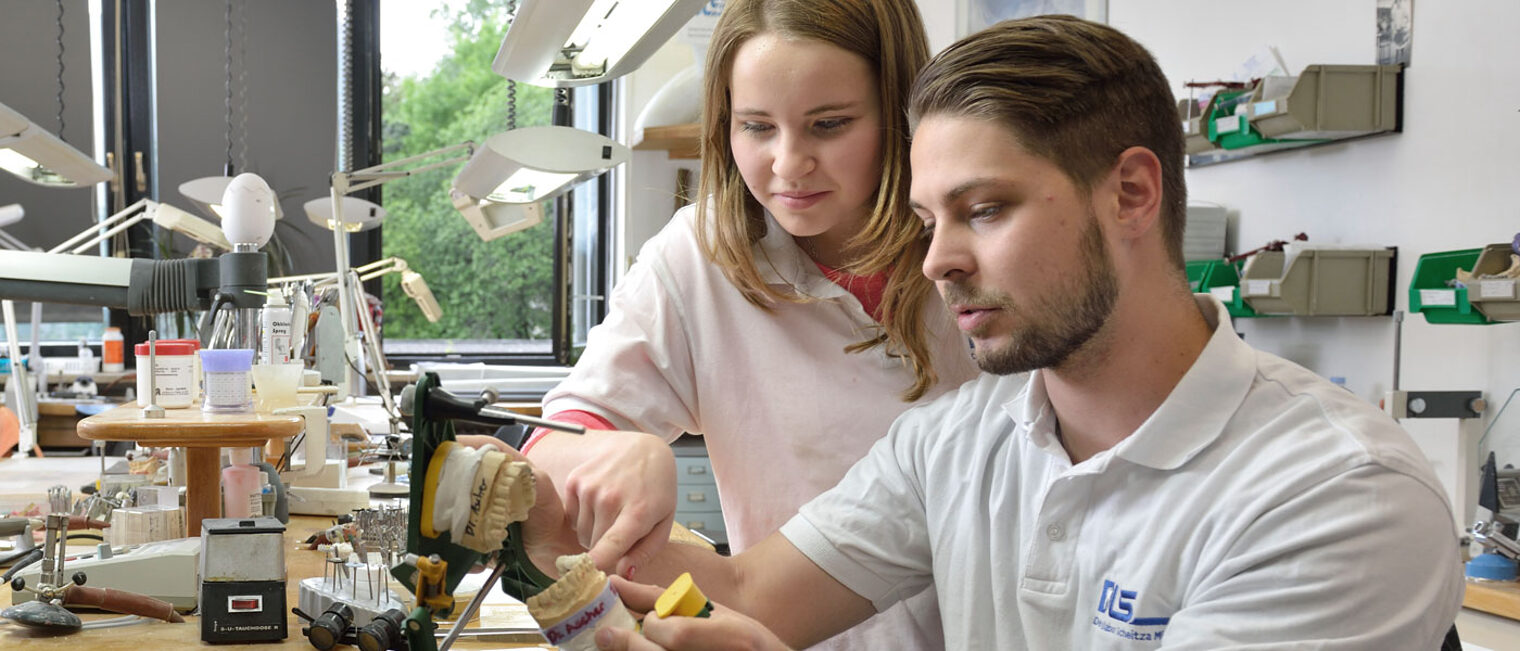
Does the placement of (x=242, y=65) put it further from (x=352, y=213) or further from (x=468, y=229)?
(x=352, y=213)

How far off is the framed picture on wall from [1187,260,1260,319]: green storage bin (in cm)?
107

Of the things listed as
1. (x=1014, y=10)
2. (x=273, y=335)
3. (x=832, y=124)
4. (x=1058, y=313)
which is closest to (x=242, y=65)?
(x=1014, y=10)

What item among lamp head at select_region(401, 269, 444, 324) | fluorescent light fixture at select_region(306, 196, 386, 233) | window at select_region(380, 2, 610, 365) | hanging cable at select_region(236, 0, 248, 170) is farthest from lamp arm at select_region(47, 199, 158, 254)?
window at select_region(380, 2, 610, 365)

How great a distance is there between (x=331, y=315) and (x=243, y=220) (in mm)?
1173

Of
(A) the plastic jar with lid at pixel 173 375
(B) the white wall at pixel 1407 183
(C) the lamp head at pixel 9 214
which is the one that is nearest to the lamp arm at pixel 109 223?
(A) the plastic jar with lid at pixel 173 375

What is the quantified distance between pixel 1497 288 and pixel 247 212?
89.4 inches

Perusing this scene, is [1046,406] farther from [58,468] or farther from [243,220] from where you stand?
[58,468]

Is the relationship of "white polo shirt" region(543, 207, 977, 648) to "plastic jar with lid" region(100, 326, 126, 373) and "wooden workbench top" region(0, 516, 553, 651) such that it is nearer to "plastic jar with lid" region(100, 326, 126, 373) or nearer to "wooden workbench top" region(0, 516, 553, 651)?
"wooden workbench top" region(0, 516, 553, 651)

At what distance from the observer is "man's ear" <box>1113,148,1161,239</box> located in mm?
1244

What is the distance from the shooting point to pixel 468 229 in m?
6.53

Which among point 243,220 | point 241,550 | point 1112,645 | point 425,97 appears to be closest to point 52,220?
point 425,97

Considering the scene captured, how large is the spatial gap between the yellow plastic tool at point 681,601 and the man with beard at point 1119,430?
0.04 feet

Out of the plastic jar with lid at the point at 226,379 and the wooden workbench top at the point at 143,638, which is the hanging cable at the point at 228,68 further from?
the wooden workbench top at the point at 143,638

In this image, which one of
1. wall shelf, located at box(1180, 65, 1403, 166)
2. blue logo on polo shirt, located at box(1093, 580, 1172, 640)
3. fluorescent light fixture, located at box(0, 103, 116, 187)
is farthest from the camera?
wall shelf, located at box(1180, 65, 1403, 166)
